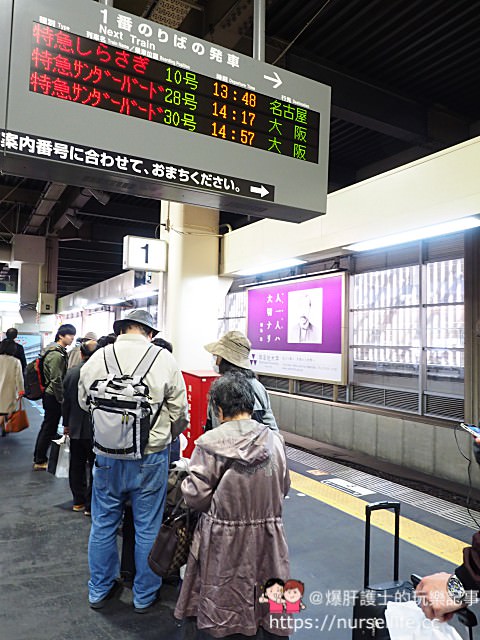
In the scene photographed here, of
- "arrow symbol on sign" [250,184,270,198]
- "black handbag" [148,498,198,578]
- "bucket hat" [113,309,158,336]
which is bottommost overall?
"black handbag" [148,498,198,578]

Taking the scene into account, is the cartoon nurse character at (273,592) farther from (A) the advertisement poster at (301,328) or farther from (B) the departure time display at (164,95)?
(A) the advertisement poster at (301,328)

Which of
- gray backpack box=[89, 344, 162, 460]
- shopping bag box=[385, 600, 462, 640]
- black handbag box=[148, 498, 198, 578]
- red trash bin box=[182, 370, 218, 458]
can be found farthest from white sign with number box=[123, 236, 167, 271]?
shopping bag box=[385, 600, 462, 640]

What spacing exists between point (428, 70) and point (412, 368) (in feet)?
11.6

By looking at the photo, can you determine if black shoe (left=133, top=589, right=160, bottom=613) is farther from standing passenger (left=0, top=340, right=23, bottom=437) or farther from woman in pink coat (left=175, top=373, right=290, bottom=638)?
standing passenger (left=0, top=340, right=23, bottom=437)

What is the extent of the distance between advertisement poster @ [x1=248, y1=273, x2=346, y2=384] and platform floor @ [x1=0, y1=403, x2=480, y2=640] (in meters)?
2.23

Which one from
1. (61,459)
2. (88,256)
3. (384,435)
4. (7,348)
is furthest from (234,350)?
(88,256)

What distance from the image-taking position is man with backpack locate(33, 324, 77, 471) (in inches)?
197

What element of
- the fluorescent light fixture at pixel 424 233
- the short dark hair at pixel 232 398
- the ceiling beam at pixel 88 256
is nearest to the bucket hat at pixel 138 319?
the short dark hair at pixel 232 398

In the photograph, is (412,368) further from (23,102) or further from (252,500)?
(23,102)

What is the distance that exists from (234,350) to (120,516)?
118cm

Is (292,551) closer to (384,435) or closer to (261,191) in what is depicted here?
(261,191)

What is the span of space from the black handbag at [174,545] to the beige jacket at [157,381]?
686 mm

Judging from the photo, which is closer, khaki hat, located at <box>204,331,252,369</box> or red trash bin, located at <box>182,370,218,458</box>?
khaki hat, located at <box>204,331,252,369</box>

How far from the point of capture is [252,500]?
5.85 ft
